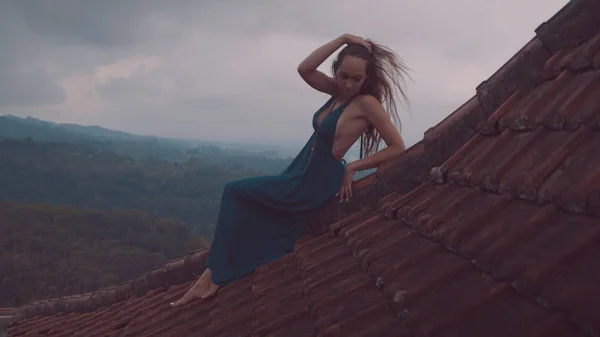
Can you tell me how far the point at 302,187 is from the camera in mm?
2928

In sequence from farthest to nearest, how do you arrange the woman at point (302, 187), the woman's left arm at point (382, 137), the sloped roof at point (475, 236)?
the woman at point (302, 187)
the woman's left arm at point (382, 137)
the sloped roof at point (475, 236)

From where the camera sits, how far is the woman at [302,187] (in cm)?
286

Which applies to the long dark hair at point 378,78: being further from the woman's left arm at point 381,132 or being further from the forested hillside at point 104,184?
the forested hillside at point 104,184

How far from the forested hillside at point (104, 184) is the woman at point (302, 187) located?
80.4 metres

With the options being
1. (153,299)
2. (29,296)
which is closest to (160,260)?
(29,296)

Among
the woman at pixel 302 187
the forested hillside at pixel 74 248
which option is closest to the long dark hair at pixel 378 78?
the woman at pixel 302 187

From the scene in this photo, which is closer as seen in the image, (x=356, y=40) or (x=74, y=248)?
(x=356, y=40)

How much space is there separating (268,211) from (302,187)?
224 mm

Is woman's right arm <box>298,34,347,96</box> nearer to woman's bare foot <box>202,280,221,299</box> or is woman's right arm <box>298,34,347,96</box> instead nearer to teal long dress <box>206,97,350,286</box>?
teal long dress <box>206,97,350,286</box>

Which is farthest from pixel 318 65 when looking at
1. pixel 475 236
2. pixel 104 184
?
pixel 104 184

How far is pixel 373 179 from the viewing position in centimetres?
271

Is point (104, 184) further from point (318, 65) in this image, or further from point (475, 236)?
point (475, 236)

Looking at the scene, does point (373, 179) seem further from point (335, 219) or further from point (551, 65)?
point (551, 65)

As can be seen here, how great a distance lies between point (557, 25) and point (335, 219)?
1351 millimetres
